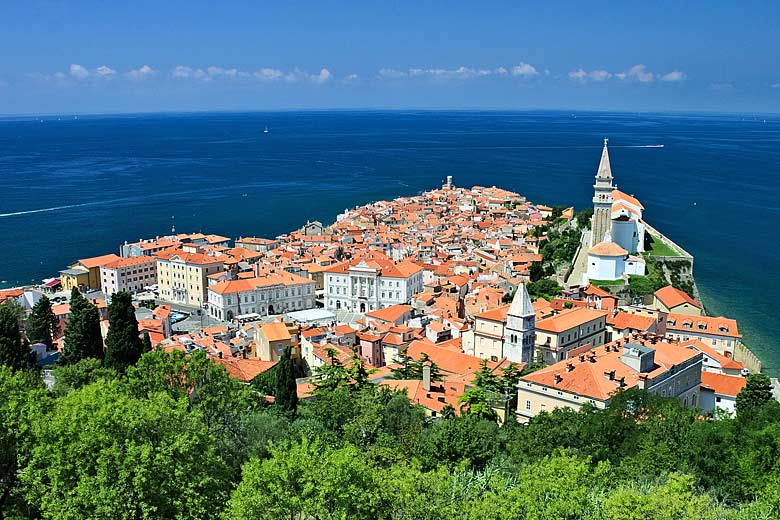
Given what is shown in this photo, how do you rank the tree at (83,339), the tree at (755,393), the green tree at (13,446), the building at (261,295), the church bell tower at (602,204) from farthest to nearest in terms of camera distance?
the church bell tower at (602,204) → the building at (261,295) → the tree at (83,339) → the tree at (755,393) → the green tree at (13,446)

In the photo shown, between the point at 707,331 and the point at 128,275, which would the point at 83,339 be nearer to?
the point at 128,275

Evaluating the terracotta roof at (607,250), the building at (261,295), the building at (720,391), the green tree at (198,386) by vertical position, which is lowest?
the building at (261,295)

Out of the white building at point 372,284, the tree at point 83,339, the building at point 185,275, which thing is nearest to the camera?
the tree at point 83,339

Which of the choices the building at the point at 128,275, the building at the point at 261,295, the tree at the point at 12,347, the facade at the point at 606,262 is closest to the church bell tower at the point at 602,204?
the facade at the point at 606,262

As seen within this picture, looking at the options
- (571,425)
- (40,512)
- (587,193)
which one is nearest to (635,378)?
(571,425)

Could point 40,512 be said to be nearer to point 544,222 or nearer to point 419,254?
point 419,254

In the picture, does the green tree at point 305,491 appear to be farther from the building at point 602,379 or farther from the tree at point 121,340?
the tree at point 121,340

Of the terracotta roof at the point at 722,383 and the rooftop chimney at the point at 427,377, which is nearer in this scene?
the rooftop chimney at the point at 427,377
